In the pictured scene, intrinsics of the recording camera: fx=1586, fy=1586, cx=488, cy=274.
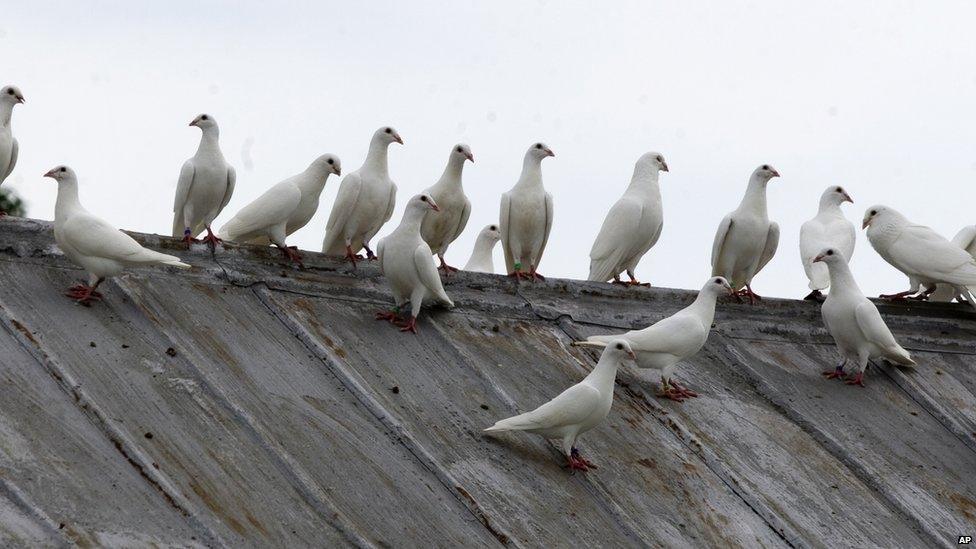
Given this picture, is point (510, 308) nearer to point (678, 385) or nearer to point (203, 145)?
point (678, 385)

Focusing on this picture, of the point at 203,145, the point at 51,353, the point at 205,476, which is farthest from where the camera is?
the point at 203,145

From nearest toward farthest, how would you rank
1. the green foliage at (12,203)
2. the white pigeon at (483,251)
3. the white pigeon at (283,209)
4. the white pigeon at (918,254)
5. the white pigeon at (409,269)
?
the white pigeon at (409,269) < the white pigeon at (283,209) < the white pigeon at (918,254) < the white pigeon at (483,251) < the green foliage at (12,203)

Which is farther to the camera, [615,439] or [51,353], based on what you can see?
[615,439]

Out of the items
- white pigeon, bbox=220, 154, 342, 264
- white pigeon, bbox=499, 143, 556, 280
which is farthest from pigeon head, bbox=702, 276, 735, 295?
white pigeon, bbox=220, 154, 342, 264

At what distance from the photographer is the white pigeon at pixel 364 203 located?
1242cm

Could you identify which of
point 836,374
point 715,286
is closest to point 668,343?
point 715,286

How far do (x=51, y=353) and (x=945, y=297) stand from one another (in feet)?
26.1

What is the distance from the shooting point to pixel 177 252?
9695 mm

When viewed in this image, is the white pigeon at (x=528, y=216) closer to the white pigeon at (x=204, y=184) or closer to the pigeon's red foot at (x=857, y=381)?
the white pigeon at (x=204, y=184)

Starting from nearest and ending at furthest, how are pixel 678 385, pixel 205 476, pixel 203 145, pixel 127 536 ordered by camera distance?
pixel 127 536
pixel 205 476
pixel 678 385
pixel 203 145

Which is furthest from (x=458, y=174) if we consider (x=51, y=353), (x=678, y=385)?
(x=51, y=353)

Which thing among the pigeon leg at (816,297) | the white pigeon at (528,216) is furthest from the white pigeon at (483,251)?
the pigeon leg at (816,297)

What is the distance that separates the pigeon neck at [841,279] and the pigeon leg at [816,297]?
2.09 feet

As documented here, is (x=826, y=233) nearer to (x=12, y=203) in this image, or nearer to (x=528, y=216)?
(x=528, y=216)
